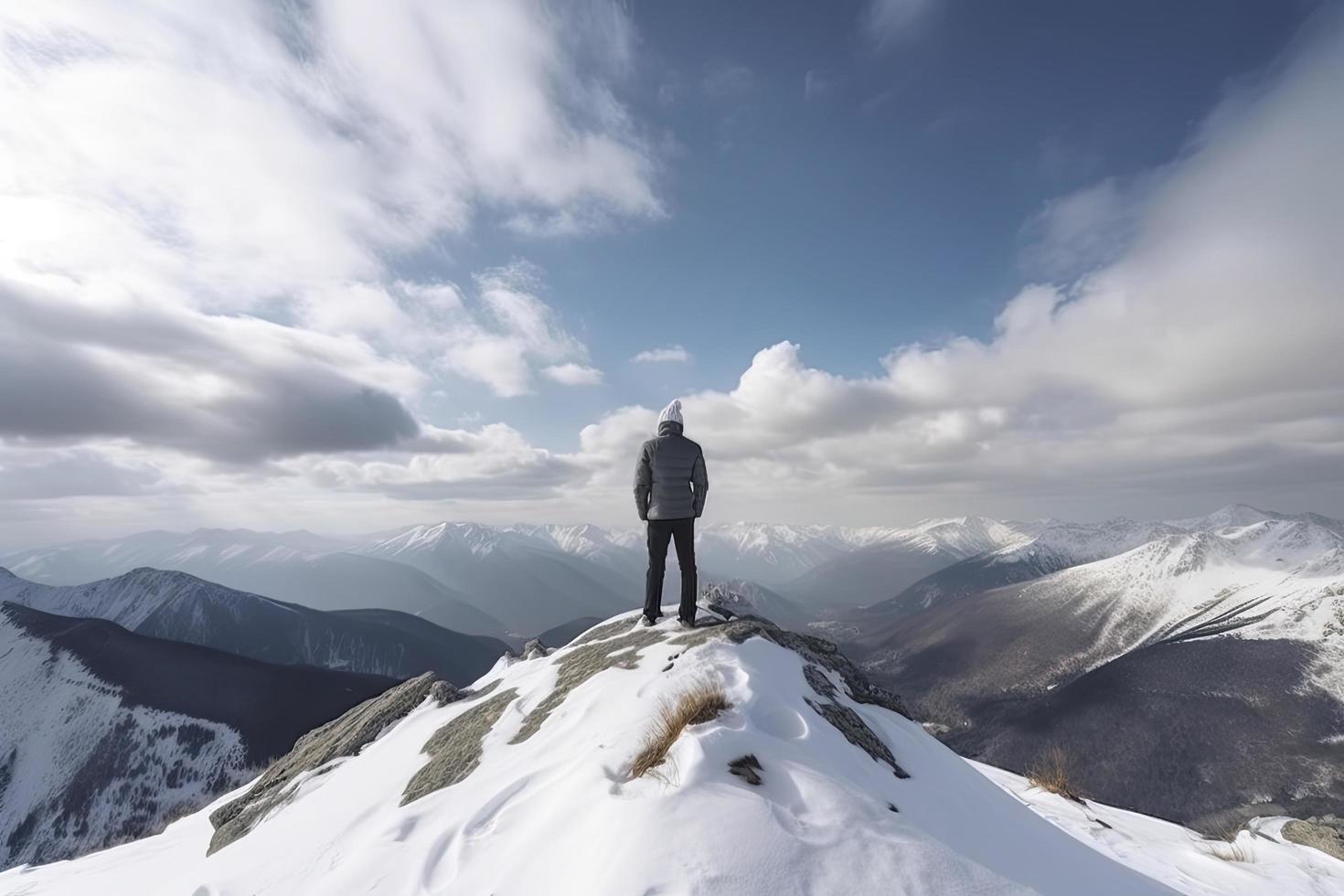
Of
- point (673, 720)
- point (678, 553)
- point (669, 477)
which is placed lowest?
point (673, 720)

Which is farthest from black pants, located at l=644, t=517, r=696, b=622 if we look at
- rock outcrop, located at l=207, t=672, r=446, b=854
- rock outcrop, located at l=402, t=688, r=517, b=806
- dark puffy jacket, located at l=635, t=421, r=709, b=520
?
rock outcrop, located at l=207, t=672, r=446, b=854

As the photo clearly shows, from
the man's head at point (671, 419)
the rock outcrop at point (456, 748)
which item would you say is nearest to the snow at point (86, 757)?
the rock outcrop at point (456, 748)

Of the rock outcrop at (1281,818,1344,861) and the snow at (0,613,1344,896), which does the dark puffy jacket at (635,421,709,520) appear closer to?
the snow at (0,613,1344,896)

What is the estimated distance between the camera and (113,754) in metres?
104

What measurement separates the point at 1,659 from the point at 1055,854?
203 m

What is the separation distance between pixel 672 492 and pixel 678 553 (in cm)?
135

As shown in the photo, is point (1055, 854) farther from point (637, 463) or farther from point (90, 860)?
point (90, 860)

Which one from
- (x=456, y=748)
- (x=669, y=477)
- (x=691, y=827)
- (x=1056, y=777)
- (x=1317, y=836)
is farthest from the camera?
(x=1056, y=777)

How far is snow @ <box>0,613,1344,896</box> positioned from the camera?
404 centimetres

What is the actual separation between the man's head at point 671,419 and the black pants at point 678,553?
208 centimetres

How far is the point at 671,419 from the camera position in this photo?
1204cm

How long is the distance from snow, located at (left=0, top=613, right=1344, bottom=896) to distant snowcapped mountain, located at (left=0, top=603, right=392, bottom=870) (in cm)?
12459

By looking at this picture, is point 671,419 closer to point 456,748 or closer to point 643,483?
point 643,483

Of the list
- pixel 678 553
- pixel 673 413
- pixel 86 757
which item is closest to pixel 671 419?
pixel 673 413
